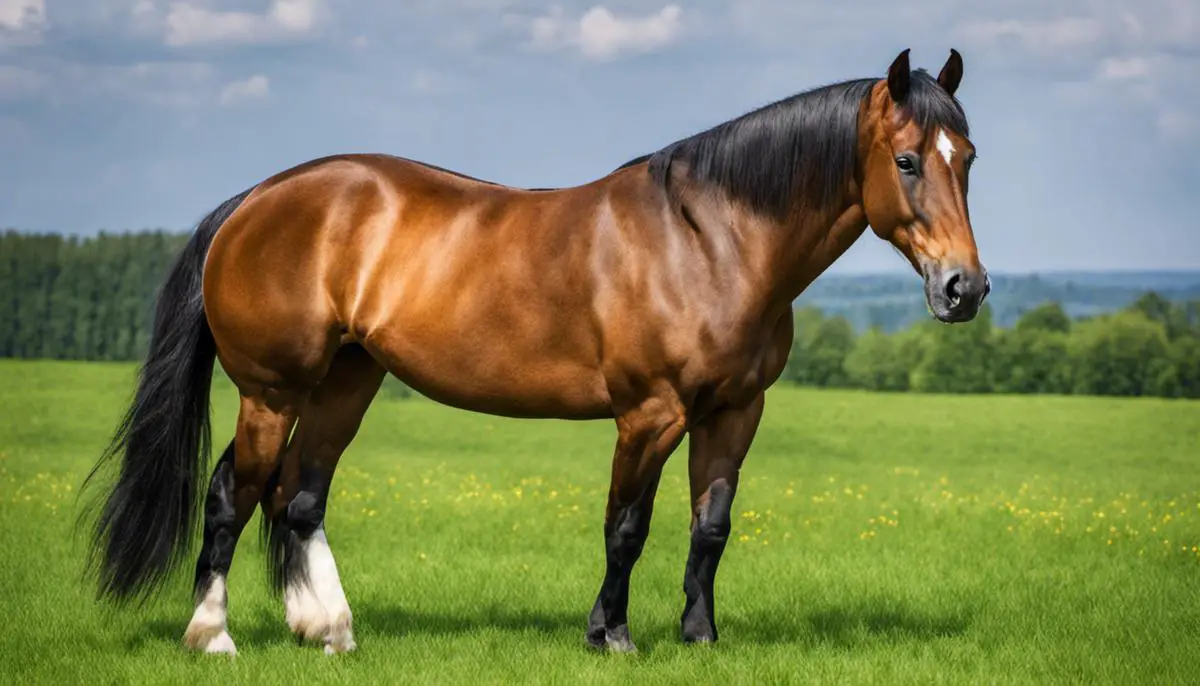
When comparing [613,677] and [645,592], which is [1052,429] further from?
[613,677]

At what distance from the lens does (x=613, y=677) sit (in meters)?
6.23

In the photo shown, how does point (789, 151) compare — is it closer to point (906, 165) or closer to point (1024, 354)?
point (906, 165)

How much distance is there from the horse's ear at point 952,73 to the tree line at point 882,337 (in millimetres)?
25411

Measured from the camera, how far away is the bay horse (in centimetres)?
621

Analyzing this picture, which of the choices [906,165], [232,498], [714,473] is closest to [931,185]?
[906,165]

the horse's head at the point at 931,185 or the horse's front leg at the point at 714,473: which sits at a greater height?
the horse's head at the point at 931,185

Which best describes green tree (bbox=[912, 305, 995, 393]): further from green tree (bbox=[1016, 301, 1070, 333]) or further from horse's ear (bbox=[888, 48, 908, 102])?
horse's ear (bbox=[888, 48, 908, 102])

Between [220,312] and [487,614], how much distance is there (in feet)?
8.27

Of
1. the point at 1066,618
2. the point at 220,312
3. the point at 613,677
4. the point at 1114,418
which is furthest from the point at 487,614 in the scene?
the point at 1114,418

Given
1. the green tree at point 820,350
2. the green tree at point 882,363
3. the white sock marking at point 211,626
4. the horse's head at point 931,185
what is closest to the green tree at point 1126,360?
the green tree at point 882,363

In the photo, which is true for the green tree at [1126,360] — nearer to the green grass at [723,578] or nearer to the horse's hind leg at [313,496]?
the green grass at [723,578]

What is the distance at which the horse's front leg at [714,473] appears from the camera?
6551 millimetres

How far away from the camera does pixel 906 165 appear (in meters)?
6.03

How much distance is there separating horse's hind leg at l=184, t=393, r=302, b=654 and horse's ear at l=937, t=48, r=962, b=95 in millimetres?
3747
